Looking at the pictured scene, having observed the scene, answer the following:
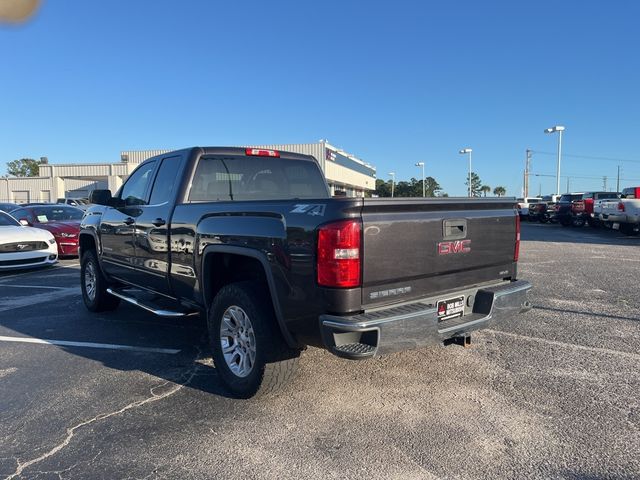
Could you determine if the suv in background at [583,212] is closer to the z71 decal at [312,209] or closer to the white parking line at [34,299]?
the white parking line at [34,299]

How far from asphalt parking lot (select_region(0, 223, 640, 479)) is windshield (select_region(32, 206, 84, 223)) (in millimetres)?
8690

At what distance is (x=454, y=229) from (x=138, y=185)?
12.4 feet

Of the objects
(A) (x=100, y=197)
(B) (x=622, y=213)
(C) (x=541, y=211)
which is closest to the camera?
(A) (x=100, y=197)

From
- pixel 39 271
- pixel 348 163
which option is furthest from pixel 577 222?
pixel 348 163

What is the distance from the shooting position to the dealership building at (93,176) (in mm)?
43822

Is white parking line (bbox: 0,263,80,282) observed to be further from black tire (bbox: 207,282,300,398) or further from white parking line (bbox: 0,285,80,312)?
black tire (bbox: 207,282,300,398)

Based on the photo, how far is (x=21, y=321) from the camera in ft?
20.8

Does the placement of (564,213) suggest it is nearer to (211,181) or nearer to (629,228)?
(629,228)

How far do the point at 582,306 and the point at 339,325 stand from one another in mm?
5046

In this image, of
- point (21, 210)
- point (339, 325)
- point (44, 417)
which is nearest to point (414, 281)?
point (339, 325)

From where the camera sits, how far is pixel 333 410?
11.9 feet

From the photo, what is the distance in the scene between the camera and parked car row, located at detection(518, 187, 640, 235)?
17.6 meters

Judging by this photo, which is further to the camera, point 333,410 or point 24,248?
point 24,248

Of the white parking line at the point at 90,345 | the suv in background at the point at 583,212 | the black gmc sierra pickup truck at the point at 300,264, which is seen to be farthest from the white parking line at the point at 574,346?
the suv in background at the point at 583,212
